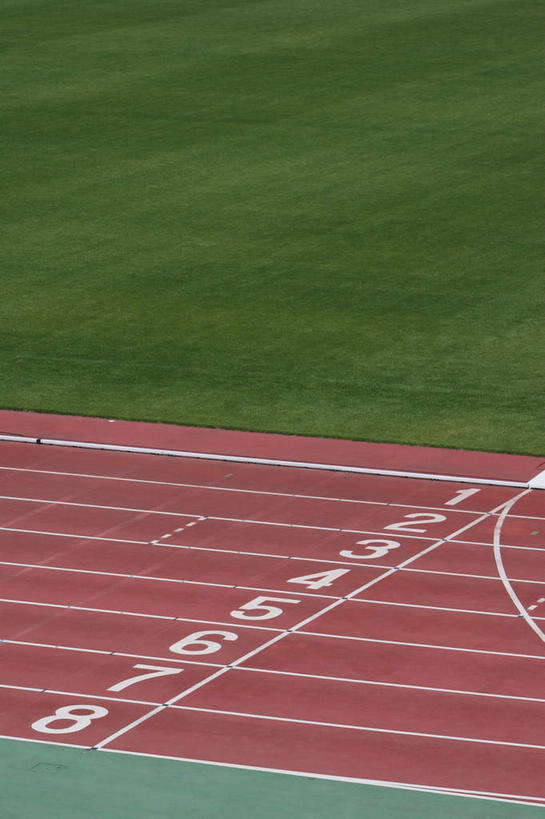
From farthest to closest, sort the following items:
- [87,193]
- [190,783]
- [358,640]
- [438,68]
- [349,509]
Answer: [438,68] < [87,193] < [349,509] < [358,640] < [190,783]

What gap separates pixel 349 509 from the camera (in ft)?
71.7

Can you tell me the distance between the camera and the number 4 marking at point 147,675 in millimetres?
16828

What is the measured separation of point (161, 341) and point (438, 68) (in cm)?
1920

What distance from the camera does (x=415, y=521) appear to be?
70.2ft

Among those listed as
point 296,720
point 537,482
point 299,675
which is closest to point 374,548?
point 537,482

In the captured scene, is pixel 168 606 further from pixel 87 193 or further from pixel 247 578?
pixel 87 193

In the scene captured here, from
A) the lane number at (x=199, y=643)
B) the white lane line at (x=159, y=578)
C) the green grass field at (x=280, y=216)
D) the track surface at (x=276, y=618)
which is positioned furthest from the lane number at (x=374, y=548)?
the green grass field at (x=280, y=216)

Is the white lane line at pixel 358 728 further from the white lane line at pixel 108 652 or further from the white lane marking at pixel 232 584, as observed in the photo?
the white lane marking at pixel 232 584

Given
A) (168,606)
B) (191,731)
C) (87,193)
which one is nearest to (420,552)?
(168,606)

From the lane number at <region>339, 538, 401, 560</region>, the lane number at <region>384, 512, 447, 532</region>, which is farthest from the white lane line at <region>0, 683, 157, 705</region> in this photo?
the lane number at <region>384, 512, 447, 532</region>

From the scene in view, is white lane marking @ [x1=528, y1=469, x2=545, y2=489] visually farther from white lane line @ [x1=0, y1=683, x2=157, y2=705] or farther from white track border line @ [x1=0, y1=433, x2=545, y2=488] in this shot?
white lane line @ [x1=0, y1=683, x2=157, y2=705]

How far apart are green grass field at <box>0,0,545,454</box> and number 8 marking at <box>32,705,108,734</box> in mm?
9368

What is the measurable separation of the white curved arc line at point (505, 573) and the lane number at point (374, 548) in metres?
1.11

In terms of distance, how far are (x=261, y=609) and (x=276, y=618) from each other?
28 cm
